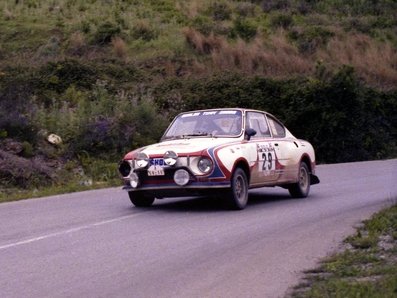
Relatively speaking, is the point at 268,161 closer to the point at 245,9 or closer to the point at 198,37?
the point at 198,37

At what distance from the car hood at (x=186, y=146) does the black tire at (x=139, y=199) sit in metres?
0.82

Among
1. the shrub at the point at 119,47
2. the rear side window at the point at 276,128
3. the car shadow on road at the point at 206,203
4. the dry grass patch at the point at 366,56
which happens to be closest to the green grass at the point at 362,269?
the car shadow on road at the point at 206,203

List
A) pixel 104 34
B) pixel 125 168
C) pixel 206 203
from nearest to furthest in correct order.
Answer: pixel 125 168 → pixel 206 203 → pixel 104 34

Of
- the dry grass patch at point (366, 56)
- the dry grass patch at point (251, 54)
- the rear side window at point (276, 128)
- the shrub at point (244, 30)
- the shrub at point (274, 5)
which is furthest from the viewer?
the shrub at point (274, 5)

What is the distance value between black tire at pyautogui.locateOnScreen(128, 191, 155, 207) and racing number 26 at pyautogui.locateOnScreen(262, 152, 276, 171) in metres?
2.01

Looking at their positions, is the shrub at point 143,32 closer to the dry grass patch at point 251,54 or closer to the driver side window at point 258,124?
the dry grass patch at point 251,54

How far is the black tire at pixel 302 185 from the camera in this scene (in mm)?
15859

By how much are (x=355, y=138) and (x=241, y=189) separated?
16.9 metres

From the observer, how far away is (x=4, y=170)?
1927 centimetres

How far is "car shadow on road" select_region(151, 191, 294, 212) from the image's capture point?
14.3 meters

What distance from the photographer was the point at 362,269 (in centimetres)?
898

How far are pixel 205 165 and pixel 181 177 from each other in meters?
0.42

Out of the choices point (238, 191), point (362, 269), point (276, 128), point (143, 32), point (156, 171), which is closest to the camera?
point (362, 269)

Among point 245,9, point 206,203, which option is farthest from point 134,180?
point 245,9
